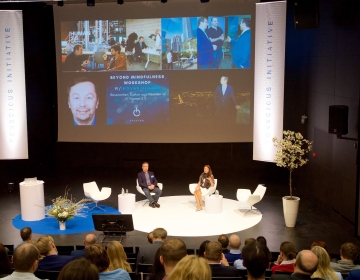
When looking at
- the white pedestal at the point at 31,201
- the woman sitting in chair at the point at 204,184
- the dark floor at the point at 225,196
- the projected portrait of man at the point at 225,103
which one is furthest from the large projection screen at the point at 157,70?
the white pedestal at the point at 31,201

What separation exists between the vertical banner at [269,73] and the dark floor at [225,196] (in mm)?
1385

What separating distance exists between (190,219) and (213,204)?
594mm

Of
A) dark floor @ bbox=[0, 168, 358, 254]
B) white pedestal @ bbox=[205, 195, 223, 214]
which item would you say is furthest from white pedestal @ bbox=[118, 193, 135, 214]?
white pedestal @ bbox=[205, 195, 223, 214]

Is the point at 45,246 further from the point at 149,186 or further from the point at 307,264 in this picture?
the point at 149,186

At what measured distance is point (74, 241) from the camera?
8.76 meters

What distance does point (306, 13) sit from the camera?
379 inches

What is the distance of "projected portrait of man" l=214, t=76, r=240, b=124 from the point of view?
42.6ft

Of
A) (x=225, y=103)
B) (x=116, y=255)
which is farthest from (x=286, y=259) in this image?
(x=225, y=103)

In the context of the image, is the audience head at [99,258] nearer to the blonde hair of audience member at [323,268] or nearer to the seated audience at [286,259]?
the blonde hair of audience member at [323,268]

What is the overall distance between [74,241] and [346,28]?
19.0ft

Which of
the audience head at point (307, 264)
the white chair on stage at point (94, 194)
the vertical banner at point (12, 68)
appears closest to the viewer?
the audience head at point (307, 264)

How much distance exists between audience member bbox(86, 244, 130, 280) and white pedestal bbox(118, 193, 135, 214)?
588 centimetres

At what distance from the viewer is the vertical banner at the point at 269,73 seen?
10.6 meters

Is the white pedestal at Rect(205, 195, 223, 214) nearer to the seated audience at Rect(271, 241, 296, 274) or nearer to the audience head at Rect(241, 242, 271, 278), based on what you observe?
the seated audience at Rect(271, 241, 296, 274)
